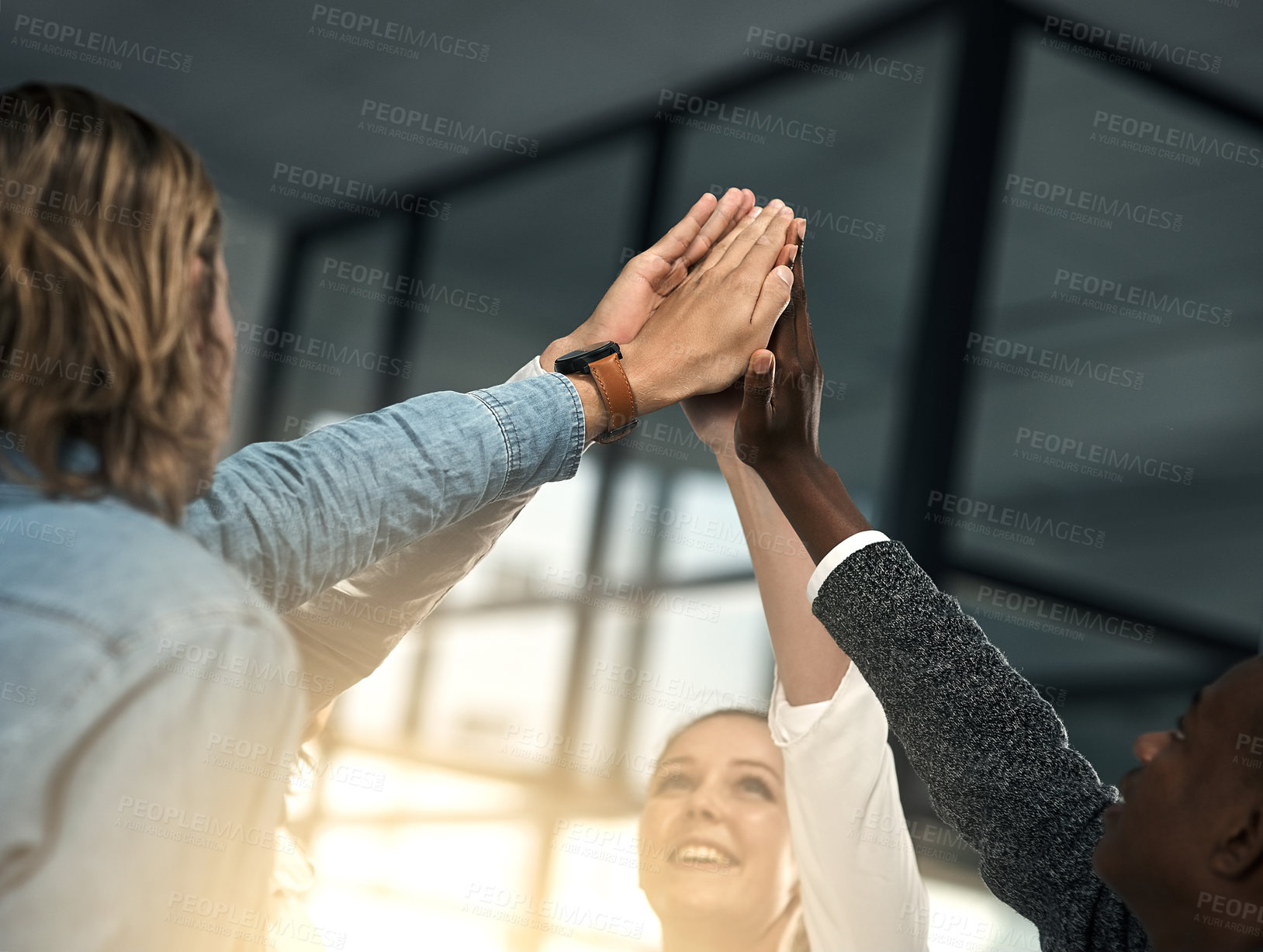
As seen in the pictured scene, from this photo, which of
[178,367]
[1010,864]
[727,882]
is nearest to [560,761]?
[727,882]

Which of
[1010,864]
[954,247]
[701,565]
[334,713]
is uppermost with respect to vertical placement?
[954,247]

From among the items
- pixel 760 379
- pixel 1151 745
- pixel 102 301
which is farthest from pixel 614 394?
pixel 1151 745

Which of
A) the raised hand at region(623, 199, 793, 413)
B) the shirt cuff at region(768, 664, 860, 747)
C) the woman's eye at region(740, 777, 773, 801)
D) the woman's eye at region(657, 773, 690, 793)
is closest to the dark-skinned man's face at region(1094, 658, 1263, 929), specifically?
the shirt cuff at region(768, 664, 860, 747)

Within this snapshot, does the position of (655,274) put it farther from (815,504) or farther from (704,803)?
(704,803)

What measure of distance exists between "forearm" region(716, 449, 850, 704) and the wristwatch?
303 millimetres

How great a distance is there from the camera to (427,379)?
190 cm

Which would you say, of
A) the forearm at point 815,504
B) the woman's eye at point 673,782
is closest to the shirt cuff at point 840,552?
the forearm at point 815,504

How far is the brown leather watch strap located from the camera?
3.52 feet

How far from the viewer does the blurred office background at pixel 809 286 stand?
1810 millimetres

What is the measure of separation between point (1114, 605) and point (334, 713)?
152 centimetres

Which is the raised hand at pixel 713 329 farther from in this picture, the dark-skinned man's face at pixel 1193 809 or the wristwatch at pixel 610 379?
the dark-skinned man's face at pixel 1193 809

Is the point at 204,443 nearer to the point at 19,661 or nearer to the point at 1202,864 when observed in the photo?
the point at 19,661

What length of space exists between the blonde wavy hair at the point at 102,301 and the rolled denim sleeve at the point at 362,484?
0.07 meters

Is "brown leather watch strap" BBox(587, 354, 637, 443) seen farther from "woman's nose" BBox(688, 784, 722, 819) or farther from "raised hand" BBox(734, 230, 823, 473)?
"woman's nose" BBox(688, 784, 722, 819)
